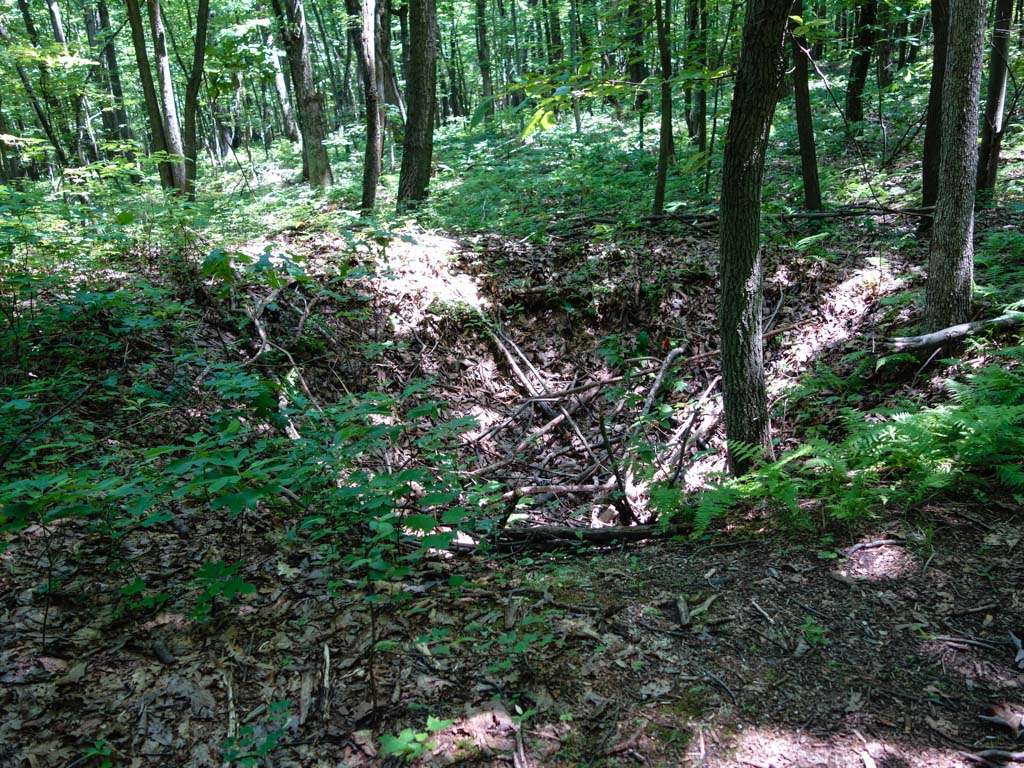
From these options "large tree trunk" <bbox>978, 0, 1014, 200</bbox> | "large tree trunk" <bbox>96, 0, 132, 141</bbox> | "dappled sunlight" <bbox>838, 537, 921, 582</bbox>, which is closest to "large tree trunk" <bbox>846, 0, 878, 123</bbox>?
"large tree trunk" <bbox>978, 0, 1014, 200</bbox>

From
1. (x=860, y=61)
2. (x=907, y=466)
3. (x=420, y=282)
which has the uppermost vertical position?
(x=860, y=61)

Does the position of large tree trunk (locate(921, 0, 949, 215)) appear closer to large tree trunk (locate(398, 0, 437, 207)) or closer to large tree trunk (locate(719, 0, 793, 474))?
large tree trunk (locate(719, 0, 793, 474))

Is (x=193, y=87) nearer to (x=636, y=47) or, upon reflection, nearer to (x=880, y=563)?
(x=636, y=47)

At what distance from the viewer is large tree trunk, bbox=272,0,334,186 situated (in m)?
11.7

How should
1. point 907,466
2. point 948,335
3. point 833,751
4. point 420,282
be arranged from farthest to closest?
point 420,282, point 948,335, point 907,466, point 833,751

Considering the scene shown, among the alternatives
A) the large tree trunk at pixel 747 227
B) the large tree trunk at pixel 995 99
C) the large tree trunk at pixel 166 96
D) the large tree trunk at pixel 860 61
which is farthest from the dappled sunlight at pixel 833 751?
the large tree trunk at pixel 860 61

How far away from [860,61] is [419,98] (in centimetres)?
1020

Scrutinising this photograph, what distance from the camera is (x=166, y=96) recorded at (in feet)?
33.8

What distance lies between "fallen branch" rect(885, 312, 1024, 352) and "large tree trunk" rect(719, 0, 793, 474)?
1.80m

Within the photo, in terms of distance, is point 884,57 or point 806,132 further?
point 884,57

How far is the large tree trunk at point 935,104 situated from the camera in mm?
7414

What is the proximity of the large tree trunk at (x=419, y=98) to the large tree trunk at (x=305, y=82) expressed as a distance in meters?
3.42

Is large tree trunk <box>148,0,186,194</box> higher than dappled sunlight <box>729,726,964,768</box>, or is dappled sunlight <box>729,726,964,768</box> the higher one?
large tree trunk <box>148,0,186,194</box>

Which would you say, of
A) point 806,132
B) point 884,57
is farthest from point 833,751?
point 884,57
